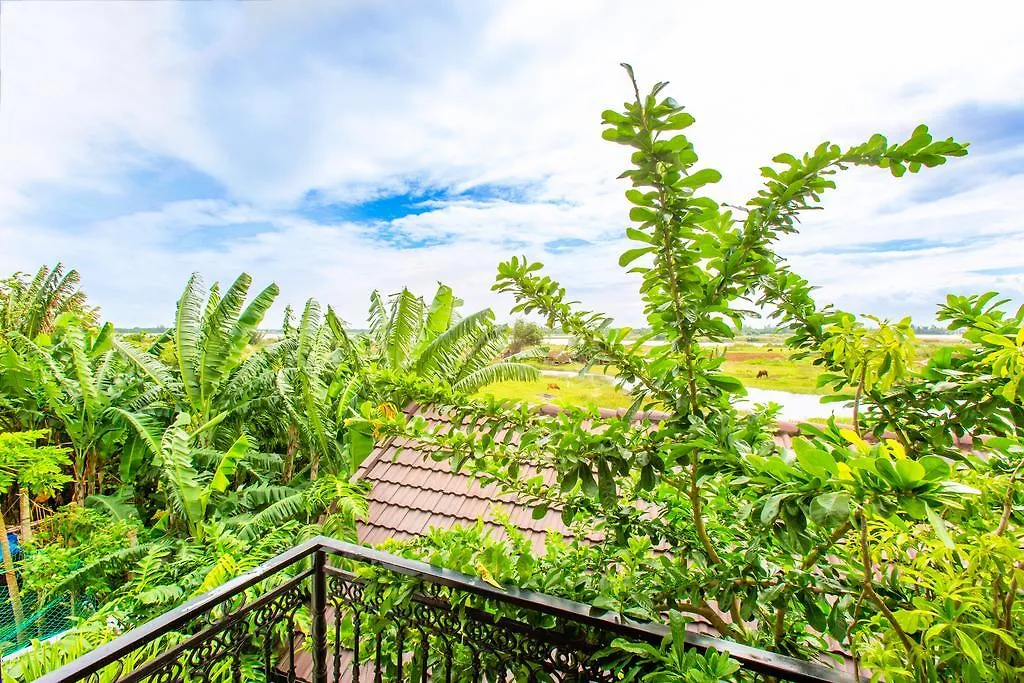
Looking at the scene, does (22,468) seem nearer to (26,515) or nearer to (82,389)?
(82,389)

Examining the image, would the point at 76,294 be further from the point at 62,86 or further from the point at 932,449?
the point at 932,449

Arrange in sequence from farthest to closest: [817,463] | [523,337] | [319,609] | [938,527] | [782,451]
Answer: [523,337] → [319,609] → [782,451] → [817,463] → [938,527]

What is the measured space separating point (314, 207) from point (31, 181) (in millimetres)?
4925

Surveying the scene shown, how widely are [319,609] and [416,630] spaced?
347mm

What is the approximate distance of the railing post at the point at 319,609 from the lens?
1.34 meters

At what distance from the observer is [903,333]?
73cm

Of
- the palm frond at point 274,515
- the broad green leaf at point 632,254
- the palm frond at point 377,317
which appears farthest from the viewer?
the palm frond at point 377,317

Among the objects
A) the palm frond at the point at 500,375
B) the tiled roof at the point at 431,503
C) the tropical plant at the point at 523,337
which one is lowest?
the tiled roof at the point at 431,503

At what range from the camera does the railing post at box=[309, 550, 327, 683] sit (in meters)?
1.34

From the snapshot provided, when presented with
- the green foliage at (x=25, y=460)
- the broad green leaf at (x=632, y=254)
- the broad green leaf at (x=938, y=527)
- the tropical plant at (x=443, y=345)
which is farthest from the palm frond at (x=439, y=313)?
the broad green leaf at (x=938, y=527)

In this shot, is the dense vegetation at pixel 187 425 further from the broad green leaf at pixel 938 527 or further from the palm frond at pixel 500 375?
the broad green leaf at pixel 938 527

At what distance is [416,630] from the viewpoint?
1236 mm

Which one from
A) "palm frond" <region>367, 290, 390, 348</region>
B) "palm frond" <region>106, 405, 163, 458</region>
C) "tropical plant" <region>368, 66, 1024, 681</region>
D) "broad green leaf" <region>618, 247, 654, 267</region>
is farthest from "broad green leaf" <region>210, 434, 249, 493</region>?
"broad green leaf" <region>618, 247, 654, 267</region>

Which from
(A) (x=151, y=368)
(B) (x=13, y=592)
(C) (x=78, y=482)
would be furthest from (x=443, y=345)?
(B) (x=13, y=592)
